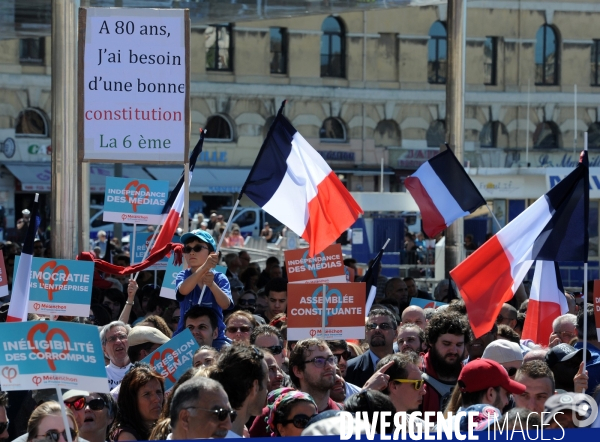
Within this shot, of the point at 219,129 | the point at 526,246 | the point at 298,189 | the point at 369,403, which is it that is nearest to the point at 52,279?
the point at 298,189

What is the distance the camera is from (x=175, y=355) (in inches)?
275

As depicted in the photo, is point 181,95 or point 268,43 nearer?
point 181,95

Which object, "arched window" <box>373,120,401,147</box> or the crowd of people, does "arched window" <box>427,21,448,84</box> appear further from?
the crowd of people

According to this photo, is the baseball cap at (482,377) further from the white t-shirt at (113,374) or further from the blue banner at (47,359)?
the white t-shirt at (113,374)

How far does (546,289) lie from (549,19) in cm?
3716

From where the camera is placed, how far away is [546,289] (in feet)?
32.3

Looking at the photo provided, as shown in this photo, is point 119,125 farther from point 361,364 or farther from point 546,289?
point 546,289

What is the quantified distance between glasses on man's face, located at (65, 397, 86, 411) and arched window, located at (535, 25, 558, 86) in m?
41.6

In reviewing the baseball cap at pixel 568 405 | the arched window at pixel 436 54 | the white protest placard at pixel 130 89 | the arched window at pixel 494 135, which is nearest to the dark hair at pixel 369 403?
the baseball cap at pixel 568 405

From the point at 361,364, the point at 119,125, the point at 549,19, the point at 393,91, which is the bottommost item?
the point at 361,364

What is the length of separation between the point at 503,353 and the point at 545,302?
9.81 ft

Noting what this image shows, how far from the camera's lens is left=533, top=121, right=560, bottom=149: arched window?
4531 centimetres

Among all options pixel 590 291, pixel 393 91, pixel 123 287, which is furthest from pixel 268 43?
pixel 590 291

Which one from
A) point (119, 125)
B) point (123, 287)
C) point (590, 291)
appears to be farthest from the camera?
point (123, 287)
